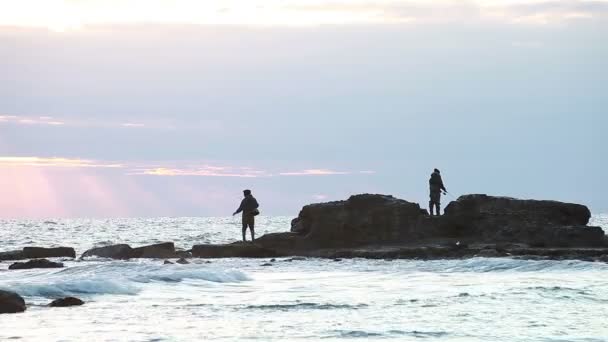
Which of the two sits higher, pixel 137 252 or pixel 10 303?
pixel 137 252

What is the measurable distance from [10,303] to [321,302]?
5626 mm

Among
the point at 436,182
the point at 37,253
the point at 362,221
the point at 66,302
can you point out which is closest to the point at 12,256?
the point at 37,253

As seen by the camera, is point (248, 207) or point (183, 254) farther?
point (248, 207)

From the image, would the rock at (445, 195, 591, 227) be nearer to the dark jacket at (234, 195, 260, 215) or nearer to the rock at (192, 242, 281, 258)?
the rock at (192, 242, 281, 258)

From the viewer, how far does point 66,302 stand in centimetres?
1859

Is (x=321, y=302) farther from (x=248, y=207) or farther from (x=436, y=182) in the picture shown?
(x=436, y=182)

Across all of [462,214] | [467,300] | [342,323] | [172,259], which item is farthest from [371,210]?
[342,323]

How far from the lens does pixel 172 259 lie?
33812 mm

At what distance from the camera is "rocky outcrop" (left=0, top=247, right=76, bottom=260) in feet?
113

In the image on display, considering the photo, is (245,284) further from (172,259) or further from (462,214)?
(462,214)

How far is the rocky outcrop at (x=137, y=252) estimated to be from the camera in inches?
1378

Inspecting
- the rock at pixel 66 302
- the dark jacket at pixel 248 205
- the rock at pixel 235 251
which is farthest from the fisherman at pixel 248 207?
the rock at pixel 66 302

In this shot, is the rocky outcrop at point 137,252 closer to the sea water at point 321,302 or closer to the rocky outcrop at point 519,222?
the sea water at point 321,302

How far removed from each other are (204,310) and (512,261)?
12428mm
